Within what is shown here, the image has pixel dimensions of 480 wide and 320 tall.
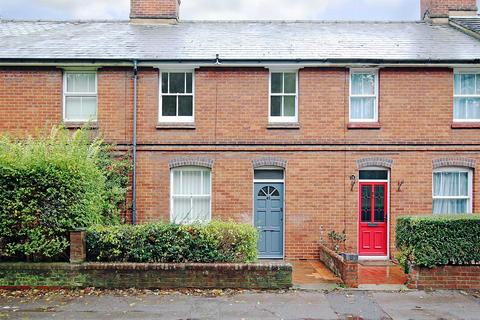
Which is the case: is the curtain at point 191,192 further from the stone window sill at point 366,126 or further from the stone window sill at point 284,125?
the stone window sill at point 366,126

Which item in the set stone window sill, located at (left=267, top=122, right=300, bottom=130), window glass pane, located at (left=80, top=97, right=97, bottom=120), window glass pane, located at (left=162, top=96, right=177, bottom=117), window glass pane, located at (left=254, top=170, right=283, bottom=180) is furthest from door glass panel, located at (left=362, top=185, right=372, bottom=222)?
window glass pane, located at (left=80, top=97, right=97, bottom=120)

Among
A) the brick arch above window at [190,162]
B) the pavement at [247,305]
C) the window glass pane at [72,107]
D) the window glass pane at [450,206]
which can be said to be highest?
the window glass pane at [72,107]

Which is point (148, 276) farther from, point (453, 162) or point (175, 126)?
point (453, 162)

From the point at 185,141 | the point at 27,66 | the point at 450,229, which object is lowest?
the point at 450,229

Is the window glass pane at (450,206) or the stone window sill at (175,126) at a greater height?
the stone window sill at (175,126)

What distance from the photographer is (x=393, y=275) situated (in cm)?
1332

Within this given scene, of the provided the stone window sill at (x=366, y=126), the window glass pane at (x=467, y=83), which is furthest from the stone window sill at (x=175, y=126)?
the window glass pane at (x=467, y=83)

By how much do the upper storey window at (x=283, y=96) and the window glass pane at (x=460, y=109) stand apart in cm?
509

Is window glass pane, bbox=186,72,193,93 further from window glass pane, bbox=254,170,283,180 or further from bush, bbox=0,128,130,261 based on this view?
bush, bbox=0,128,130,261

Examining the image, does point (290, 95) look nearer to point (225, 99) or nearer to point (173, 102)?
point (225, 99)

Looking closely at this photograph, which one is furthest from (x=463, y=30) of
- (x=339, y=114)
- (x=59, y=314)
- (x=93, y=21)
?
(x=59, y=314)

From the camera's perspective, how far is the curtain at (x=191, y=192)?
15.9 m

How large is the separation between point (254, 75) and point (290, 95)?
51.4 inches

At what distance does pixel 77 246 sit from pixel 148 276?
1755 millimetres
